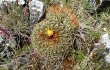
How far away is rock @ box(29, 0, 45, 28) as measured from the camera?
4465 mm

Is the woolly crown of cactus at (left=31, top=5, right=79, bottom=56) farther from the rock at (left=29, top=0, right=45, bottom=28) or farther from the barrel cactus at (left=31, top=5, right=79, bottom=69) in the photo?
the rock at (left=29, top=0, right=45, bottom=28)

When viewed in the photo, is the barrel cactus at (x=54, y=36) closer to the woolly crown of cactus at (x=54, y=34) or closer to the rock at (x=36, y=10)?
the woolly crown of cactus at (x=54, y=34)

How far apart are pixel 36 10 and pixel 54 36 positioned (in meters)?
0.72

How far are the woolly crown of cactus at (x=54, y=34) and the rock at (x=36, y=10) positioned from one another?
507 mm

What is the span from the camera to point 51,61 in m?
4.01

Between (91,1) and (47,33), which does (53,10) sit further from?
(91,1)

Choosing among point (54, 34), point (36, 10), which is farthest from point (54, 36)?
point (36, 10)

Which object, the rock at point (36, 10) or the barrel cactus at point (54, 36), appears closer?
the barrel cactus at point (54, 36)

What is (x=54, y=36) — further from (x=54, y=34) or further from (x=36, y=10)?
(x=36, y=10)

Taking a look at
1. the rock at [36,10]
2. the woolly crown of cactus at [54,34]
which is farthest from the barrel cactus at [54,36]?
the rock at [36,10]

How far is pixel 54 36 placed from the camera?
153 inches

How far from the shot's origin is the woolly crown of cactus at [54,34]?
386cm

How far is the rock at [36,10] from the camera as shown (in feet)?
14.6

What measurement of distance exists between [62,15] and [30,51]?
0.67 meters
